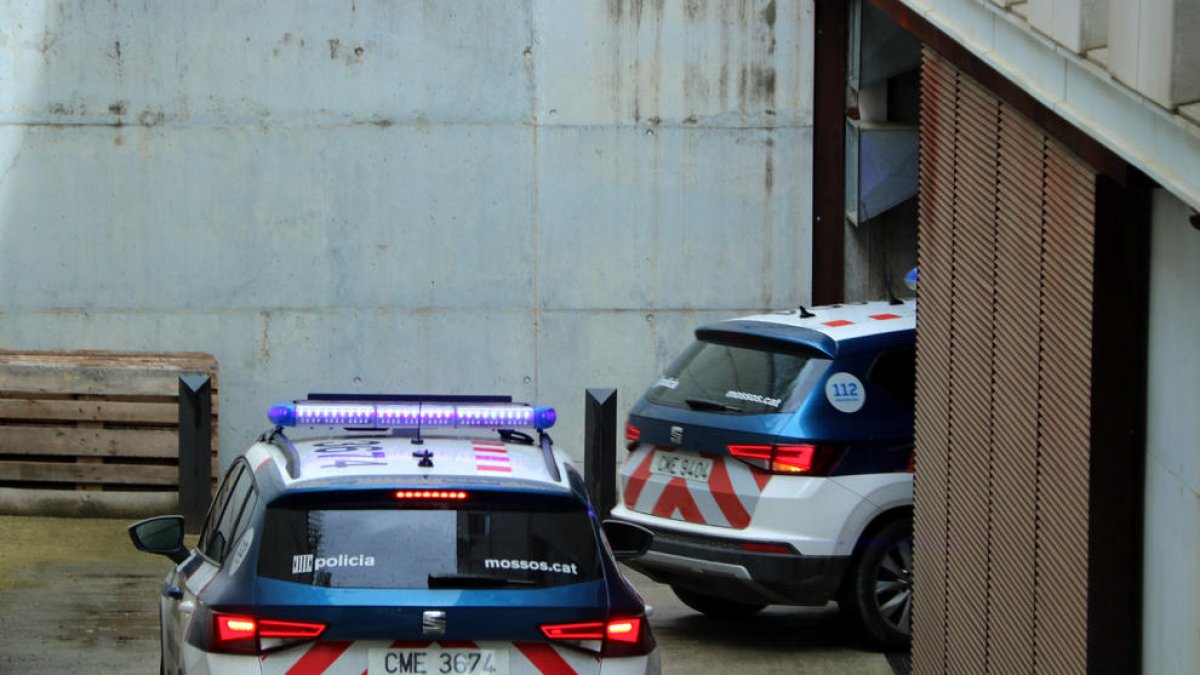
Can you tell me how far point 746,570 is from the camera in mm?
8859

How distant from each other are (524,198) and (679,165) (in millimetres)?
1225

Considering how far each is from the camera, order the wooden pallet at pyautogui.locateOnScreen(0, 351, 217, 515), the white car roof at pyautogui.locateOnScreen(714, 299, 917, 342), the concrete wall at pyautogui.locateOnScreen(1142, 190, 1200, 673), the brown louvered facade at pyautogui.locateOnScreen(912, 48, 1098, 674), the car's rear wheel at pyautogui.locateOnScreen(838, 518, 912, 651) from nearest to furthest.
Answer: the concrete wall at pyautogui.locateOnScreen(1142, 190, 1200, 673)
the brown louvered facade at pyautogui.locateOnScreen(912, 48, 1098, 674)
the car's rear wheel at pyautogui.locateOnScreen(838, 518, 912, 651)
the white car roof at pyautogui.locateOnScreen(714, 299, 917, 342)
the wooden pallet at pyautogui.locateOnScreen(0, 351, 217, 515)

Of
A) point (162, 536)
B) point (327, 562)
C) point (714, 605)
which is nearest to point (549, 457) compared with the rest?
point (327, 562)

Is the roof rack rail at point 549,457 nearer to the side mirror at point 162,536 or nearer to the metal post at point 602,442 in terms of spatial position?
the side mirror at point 162,536

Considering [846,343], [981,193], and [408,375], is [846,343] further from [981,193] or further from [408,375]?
[408,375]

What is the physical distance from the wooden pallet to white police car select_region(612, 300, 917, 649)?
Result: 15.8 feet

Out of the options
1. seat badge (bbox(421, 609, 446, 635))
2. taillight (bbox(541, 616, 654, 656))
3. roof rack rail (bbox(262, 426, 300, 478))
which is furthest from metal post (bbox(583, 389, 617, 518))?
seat badge (bbox(421, 609, 446, 635))

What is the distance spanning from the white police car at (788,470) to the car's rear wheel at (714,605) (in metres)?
0.63

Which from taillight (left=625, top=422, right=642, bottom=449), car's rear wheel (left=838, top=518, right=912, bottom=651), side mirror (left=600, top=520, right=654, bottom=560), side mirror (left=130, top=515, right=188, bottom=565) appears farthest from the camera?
taillight (left=625, top=422, right=642, bottom=449)

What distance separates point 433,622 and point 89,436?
8.46m

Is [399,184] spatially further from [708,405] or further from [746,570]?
[746,570]

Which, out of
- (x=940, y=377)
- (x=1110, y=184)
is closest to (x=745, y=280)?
(x=940, y=377)

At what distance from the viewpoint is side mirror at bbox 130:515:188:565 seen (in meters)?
6.52

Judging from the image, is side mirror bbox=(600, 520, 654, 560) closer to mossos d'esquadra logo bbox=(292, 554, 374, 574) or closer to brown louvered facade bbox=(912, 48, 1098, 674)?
brown louvered facade bbox=(912, 48, 1098, 674)
